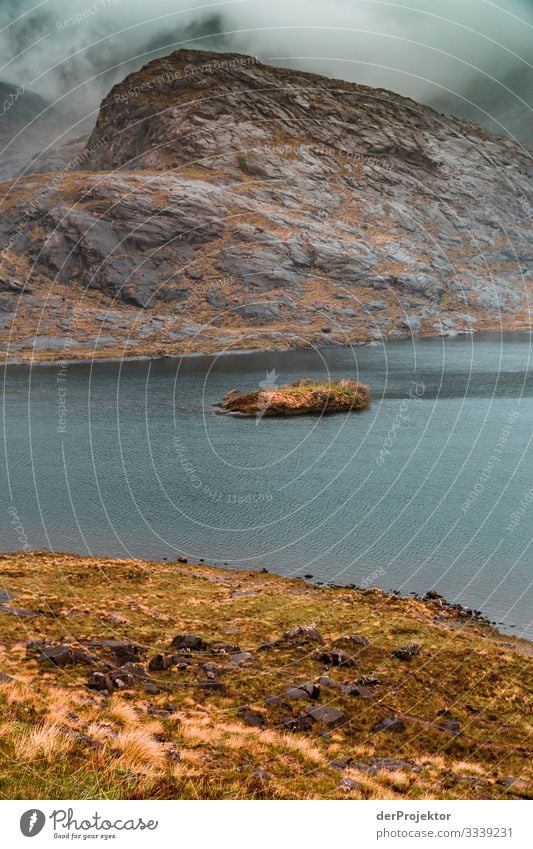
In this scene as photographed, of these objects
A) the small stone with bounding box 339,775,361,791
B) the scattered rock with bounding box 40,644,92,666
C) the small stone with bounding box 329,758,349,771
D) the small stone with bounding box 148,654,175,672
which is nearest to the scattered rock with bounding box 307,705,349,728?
the small stone with bounding box 329,758,349,771

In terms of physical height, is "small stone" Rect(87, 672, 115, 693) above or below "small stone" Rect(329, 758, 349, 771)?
above

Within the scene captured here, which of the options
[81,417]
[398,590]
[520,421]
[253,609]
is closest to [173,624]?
[253,609]

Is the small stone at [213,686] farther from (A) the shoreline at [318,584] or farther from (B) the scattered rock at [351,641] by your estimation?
(A) the shoreline at [318,584]

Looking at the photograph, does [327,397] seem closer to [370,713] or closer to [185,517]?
[185,517]

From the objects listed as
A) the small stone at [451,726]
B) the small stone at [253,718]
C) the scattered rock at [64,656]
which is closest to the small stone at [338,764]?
the small stone at [253,718]

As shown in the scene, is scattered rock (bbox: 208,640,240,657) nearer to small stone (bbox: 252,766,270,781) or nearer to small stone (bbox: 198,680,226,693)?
small stone (bbox: 198,680,226,693)

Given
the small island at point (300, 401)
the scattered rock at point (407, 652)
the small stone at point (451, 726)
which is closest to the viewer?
the small stone at point (451, 726)
